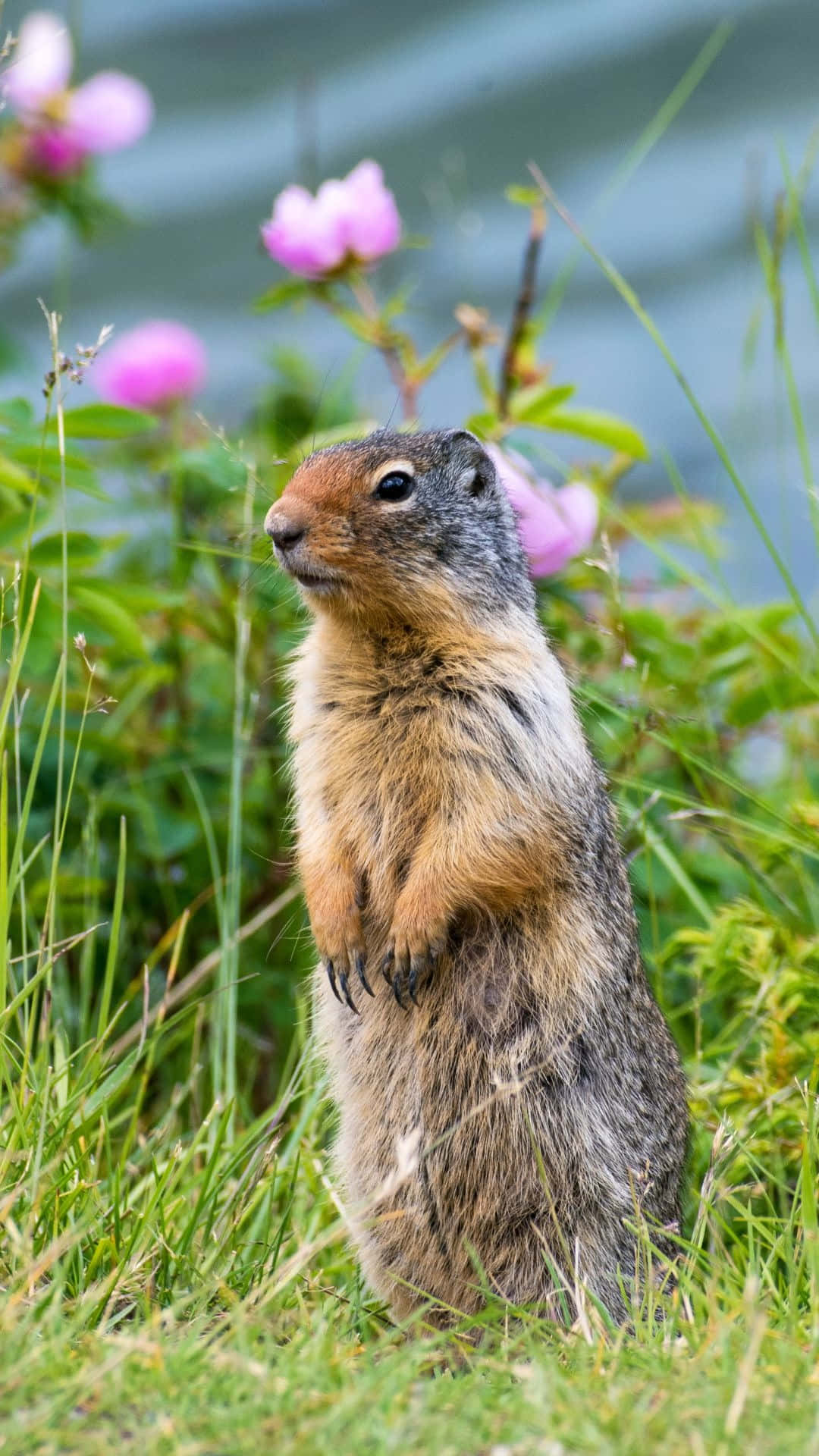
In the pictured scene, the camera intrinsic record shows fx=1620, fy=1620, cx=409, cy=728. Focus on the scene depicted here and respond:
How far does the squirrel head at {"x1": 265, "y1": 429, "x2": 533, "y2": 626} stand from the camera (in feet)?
9.96

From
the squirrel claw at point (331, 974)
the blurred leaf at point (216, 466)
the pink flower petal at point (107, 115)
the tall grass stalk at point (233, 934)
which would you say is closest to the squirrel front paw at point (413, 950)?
the squirrel claw at point (331, 974)

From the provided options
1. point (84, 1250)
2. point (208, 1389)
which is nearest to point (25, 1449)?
point (208, 1389)

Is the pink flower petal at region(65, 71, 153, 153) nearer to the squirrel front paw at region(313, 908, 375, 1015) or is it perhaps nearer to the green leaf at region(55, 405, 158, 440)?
the green leaf at region(55, 405, 158, 440)

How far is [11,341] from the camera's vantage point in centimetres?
514

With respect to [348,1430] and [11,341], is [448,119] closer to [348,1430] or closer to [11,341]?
[11,341]

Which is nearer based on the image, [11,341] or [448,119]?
[11,341]

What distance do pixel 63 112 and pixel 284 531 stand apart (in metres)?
2.41

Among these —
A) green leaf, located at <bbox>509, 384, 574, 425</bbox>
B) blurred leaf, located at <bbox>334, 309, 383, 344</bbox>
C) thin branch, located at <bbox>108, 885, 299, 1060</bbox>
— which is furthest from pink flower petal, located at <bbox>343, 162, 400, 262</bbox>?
thin branch, located at <bbox>108, 885, 299, 1060</bbox>

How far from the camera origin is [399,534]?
3143 mm

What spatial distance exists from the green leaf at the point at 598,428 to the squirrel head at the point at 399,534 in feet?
2.38

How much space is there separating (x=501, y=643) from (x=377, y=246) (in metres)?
1.41

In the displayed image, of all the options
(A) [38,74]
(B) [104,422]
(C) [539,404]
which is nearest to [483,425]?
(C) [539,404]

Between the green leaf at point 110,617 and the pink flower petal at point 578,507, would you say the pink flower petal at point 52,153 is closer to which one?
the green leaf at point 110,617

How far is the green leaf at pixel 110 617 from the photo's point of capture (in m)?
3.81
